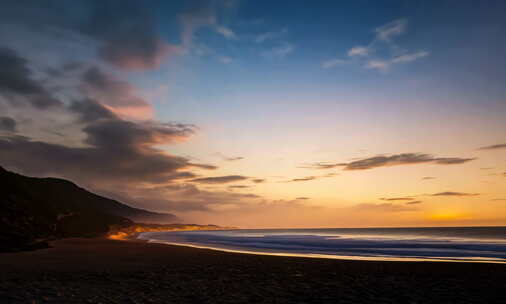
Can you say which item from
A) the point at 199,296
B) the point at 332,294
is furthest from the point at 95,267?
the point at 332,294

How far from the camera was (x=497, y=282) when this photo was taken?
16.7 meters

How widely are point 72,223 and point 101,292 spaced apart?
7133 centimetres

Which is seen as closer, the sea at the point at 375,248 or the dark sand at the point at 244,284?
the dark sand at the point at 244,284

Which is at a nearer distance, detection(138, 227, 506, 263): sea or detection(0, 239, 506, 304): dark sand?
detection(0, 239, 506, 304): dark sand

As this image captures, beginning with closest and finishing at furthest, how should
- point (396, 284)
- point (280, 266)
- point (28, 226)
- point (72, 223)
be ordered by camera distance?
point (396, 284) → point (280, 266) → point (28, 226) → point (72, 223)

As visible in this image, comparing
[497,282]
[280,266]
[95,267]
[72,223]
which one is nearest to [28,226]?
[72,223]

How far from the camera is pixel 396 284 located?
52.3 ft

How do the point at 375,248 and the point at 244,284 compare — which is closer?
the point at 244,284

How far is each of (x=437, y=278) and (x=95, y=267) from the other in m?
19.8

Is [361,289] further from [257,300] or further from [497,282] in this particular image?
[497,282]

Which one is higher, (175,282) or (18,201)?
(18,201)

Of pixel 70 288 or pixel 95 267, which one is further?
pixel 95 267

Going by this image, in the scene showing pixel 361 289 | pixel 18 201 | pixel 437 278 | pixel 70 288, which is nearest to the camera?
pixel 70 288

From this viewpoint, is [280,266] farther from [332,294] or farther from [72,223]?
[72,223]
